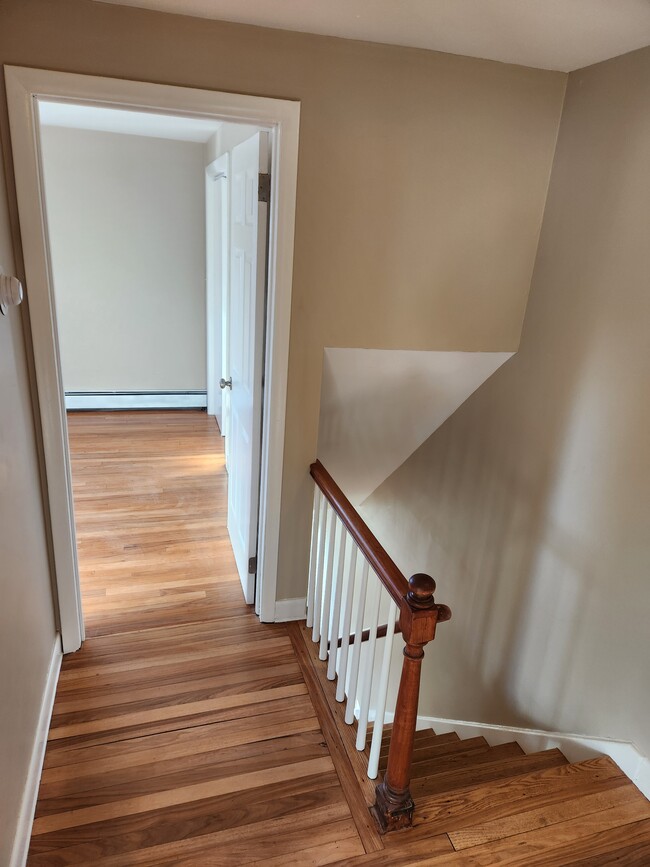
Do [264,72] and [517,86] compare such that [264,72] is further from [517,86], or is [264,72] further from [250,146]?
[517,86]

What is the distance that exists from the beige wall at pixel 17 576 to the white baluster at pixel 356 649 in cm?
104

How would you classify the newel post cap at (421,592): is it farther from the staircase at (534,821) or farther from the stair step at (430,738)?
the stair step at (430,738)

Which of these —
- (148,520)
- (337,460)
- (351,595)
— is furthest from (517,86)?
(148,520)

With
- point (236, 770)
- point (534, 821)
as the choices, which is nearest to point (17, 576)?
point (236, 770)

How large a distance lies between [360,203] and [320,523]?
1285 millimetres

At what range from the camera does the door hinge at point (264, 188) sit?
2.11m

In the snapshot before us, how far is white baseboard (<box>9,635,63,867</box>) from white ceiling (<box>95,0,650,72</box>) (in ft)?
7.45

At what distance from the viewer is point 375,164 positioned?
2.08 metres

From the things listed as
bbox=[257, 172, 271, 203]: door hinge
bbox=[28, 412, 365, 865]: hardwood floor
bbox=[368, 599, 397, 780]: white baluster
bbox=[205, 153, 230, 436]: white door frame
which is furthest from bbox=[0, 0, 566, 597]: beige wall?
bbox=[205, 153, 230, 436]: white door frame

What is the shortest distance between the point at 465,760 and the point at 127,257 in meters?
4.64

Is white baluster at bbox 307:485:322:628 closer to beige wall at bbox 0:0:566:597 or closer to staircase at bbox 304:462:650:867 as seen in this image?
beige wall at bbox 0:0:566:597

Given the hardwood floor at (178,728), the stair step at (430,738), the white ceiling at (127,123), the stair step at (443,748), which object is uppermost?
the white ceiling at (127,123)

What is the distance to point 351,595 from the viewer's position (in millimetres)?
2016

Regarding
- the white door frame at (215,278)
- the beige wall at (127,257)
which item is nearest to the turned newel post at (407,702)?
the white door frame at (215,278)
